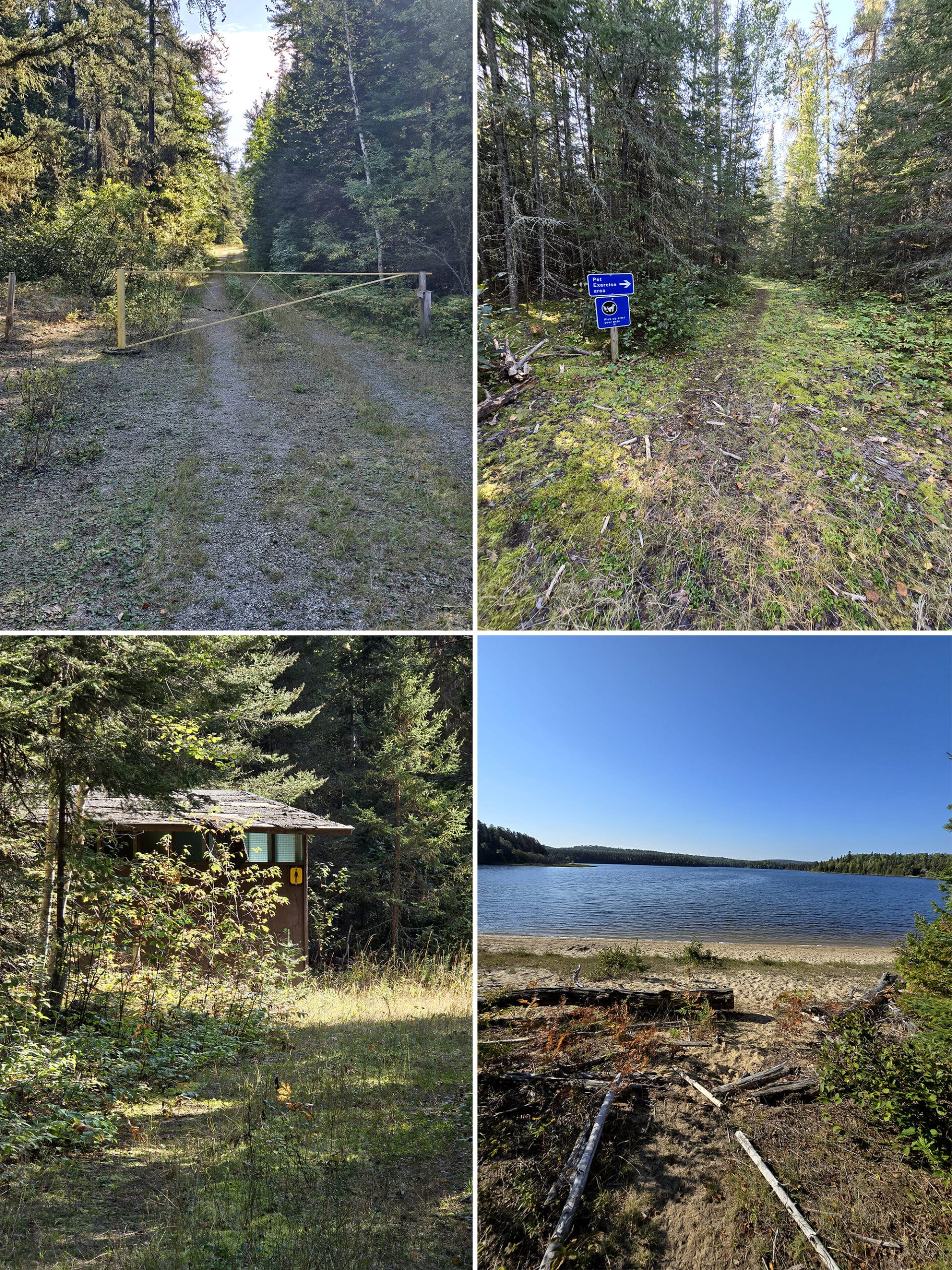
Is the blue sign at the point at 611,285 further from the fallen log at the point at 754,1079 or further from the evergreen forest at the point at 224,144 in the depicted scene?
the fallen log at the point at 754,1079

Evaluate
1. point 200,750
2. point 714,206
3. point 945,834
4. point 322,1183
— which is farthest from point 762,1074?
point 714,206

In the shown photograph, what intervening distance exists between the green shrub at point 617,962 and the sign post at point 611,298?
451 cm

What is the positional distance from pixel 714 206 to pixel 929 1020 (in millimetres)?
7696

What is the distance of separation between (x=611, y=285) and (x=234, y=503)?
12.0ft

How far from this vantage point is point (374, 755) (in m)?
11.1

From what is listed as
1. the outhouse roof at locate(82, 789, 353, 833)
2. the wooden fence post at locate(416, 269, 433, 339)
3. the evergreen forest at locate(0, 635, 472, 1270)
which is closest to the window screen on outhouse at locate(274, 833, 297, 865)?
the outhouse roof at locate(82, 789, 353, 833)

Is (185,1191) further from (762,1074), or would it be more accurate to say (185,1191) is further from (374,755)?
(374,755)

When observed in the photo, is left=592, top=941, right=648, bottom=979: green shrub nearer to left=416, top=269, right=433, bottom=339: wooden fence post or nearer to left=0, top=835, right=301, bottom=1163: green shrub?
left=0, top=835, right=301, bottom=1163: green shrub

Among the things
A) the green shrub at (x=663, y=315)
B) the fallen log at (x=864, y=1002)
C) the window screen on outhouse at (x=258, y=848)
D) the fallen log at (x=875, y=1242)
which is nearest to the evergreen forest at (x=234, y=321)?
the green shrub at (x=663, y=315)

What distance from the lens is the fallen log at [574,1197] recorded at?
9.46 ft

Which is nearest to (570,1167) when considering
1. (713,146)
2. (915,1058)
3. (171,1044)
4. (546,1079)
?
(546,1079)

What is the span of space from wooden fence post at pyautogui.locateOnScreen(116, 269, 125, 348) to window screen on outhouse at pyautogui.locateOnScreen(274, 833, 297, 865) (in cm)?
669

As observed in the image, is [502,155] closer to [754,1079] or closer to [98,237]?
[98,237]

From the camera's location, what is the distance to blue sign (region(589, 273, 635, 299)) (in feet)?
17.5
